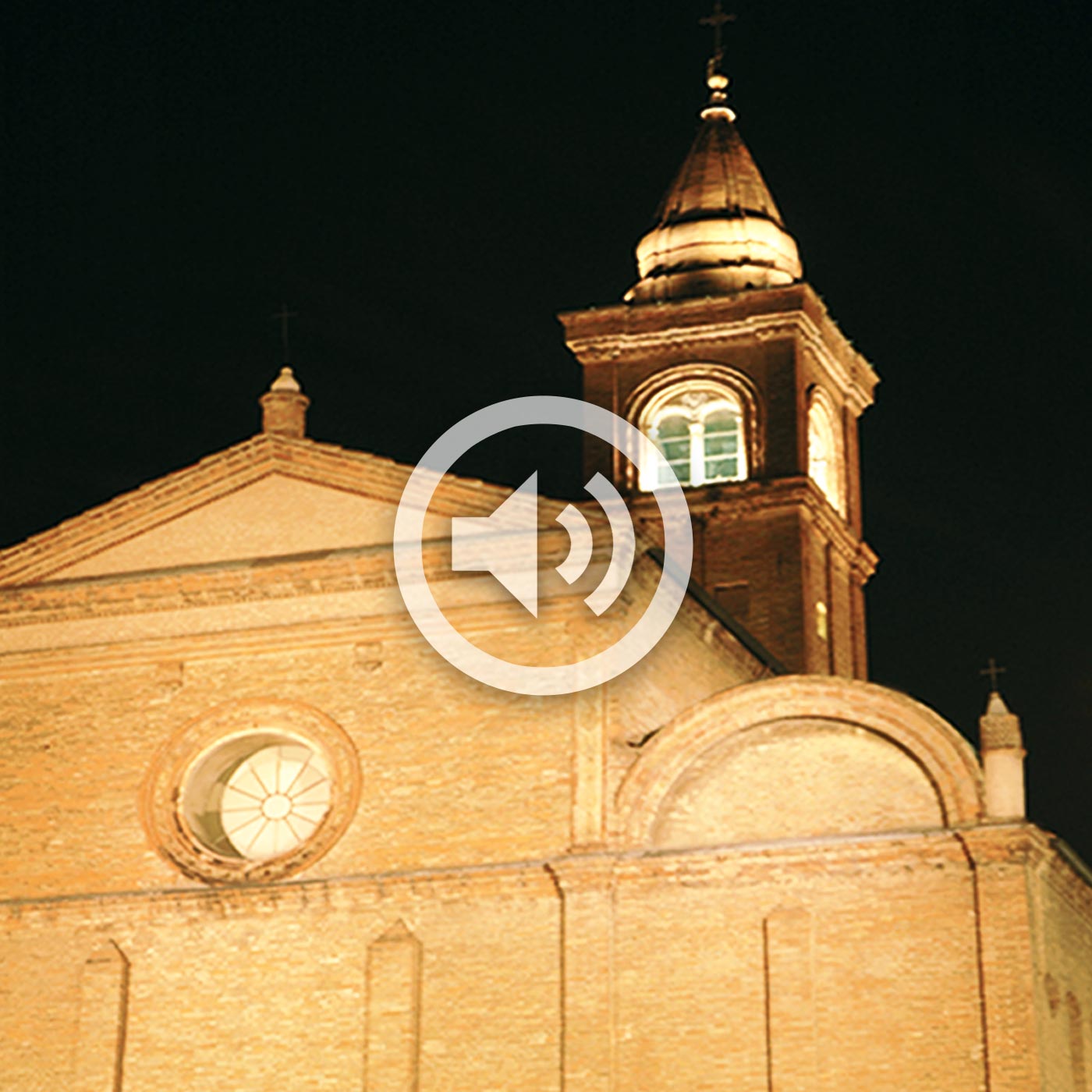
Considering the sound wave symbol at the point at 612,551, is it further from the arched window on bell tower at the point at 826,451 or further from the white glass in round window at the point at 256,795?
the arched window on bell tower at the point at 826,451

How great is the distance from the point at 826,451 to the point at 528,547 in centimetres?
1009

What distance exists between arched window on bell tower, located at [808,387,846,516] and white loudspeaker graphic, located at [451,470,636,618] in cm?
854

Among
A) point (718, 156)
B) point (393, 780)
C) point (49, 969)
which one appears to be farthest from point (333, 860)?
point (718, 156)

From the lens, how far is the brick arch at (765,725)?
23.9m

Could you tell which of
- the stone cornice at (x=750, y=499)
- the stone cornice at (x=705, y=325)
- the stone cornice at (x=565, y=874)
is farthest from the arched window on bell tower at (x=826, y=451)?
the stone cornice at (x=565, y=874)

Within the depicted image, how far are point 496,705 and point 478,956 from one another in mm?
2531

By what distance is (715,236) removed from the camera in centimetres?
3506

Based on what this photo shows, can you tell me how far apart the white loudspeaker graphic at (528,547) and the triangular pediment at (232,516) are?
109 centimetres

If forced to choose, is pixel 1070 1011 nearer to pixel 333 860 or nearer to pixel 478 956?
pixel 478 956

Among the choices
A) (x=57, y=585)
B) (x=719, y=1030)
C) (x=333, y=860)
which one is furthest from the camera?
(x=57, y=585)

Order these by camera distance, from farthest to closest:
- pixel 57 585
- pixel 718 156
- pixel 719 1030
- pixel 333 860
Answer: pixel 718 156
pixel 57 585
pixel 333 860
pixel 719 1030

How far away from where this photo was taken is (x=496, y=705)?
25.0 metres

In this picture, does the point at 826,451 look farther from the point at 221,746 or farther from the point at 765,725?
the point at 221,746

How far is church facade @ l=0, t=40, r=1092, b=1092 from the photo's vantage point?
23.1 metres
